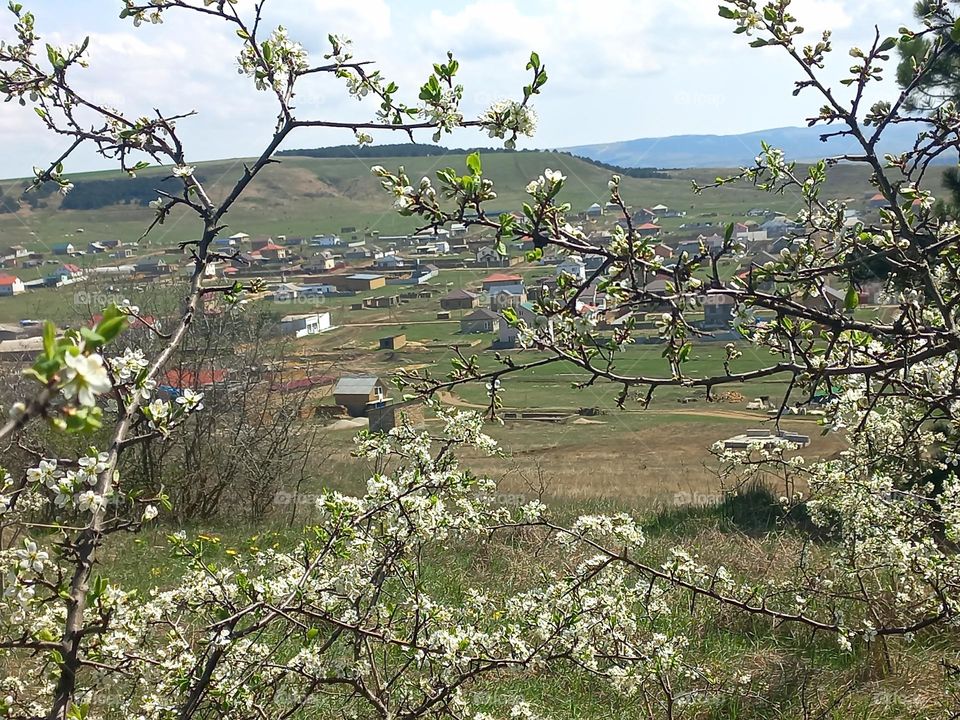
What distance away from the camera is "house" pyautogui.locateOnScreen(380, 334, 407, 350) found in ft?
107

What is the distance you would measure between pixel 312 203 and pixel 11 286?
44139 millimetres

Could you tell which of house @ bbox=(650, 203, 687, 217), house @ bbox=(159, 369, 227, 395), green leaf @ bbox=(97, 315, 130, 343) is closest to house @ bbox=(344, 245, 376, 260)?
house @ bbox=(650, 203, 687, 217)

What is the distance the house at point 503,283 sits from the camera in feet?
122

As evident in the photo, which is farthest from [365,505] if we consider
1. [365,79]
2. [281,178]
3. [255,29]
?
[281,178]

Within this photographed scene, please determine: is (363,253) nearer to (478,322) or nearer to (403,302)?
(403,302)

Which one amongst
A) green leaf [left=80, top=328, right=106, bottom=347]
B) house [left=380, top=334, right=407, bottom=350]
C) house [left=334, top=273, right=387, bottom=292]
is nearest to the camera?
green leaf [left=80, top=328, right=106, bottom=347]

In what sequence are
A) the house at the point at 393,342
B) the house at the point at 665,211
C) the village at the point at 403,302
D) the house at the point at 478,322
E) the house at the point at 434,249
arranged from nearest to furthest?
the village at the point at 403,302
the house at the point at 478,322
the house at the point at 393,342
the house at the point at 665,211
the house at the point at 434,249

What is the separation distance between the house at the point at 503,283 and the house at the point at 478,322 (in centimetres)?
369

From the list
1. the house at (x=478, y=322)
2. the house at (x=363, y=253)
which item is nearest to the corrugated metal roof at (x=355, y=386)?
the house at (x=478, y=322)

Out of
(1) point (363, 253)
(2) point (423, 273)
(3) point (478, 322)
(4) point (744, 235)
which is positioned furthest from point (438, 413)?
(1) point (363, 253)

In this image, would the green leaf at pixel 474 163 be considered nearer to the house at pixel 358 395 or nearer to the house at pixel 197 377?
the house at pixel 197 377

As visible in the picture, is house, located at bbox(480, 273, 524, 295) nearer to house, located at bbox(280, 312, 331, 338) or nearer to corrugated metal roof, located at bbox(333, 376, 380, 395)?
house, located at bbox(280, 312, 331, 338)

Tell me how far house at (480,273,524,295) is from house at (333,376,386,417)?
1864 cm

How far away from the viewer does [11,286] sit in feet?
127
